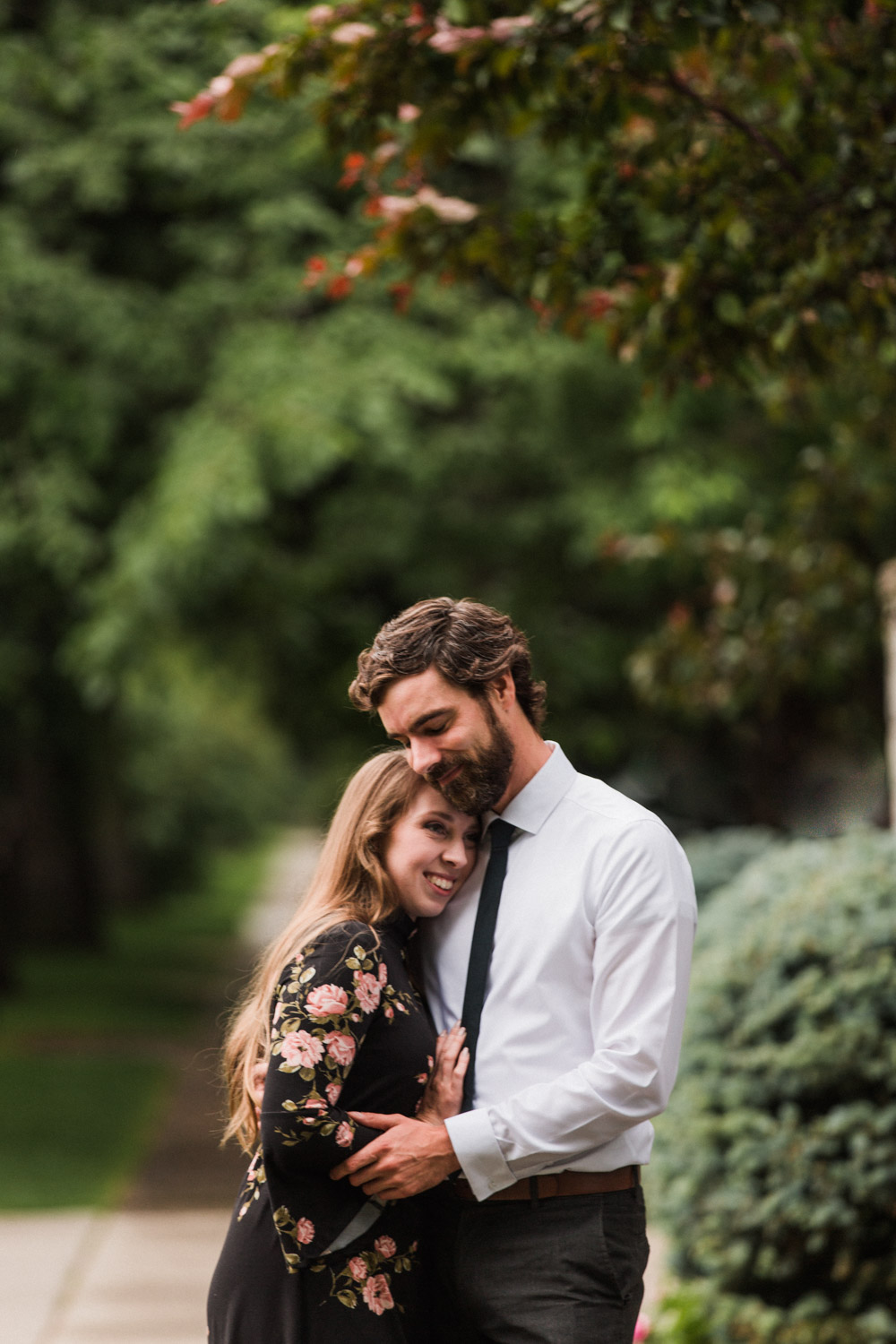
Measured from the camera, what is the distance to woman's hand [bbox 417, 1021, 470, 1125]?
2.79 meters

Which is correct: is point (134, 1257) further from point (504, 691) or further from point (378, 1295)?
point (504, 691)

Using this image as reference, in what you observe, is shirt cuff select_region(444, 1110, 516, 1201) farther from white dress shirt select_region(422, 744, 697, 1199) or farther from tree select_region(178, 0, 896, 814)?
tree select_region(178, 0, 896, 814)

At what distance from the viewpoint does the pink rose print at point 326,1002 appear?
9.02ft

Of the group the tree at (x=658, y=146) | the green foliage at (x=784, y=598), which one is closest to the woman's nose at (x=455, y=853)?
the tree at (x=658, y=146)

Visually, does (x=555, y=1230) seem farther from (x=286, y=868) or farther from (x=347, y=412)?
(x=286, y=868)

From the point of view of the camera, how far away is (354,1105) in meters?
2.81

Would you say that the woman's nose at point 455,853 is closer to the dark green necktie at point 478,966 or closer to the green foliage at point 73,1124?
the dark green necktie at point 478,966

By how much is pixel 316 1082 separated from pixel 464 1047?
11.7 inches

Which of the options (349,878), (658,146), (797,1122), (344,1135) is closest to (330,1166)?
(344,1135)

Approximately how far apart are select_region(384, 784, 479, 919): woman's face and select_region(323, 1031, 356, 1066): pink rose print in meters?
0.31

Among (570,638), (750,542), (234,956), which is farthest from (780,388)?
(234,956)

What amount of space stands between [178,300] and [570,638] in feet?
11.9

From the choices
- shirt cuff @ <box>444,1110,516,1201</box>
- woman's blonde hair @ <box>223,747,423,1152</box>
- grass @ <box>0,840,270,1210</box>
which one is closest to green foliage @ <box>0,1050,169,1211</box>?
grass @ <box>0,840,270,1210</box>

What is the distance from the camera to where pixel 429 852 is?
115 inches
